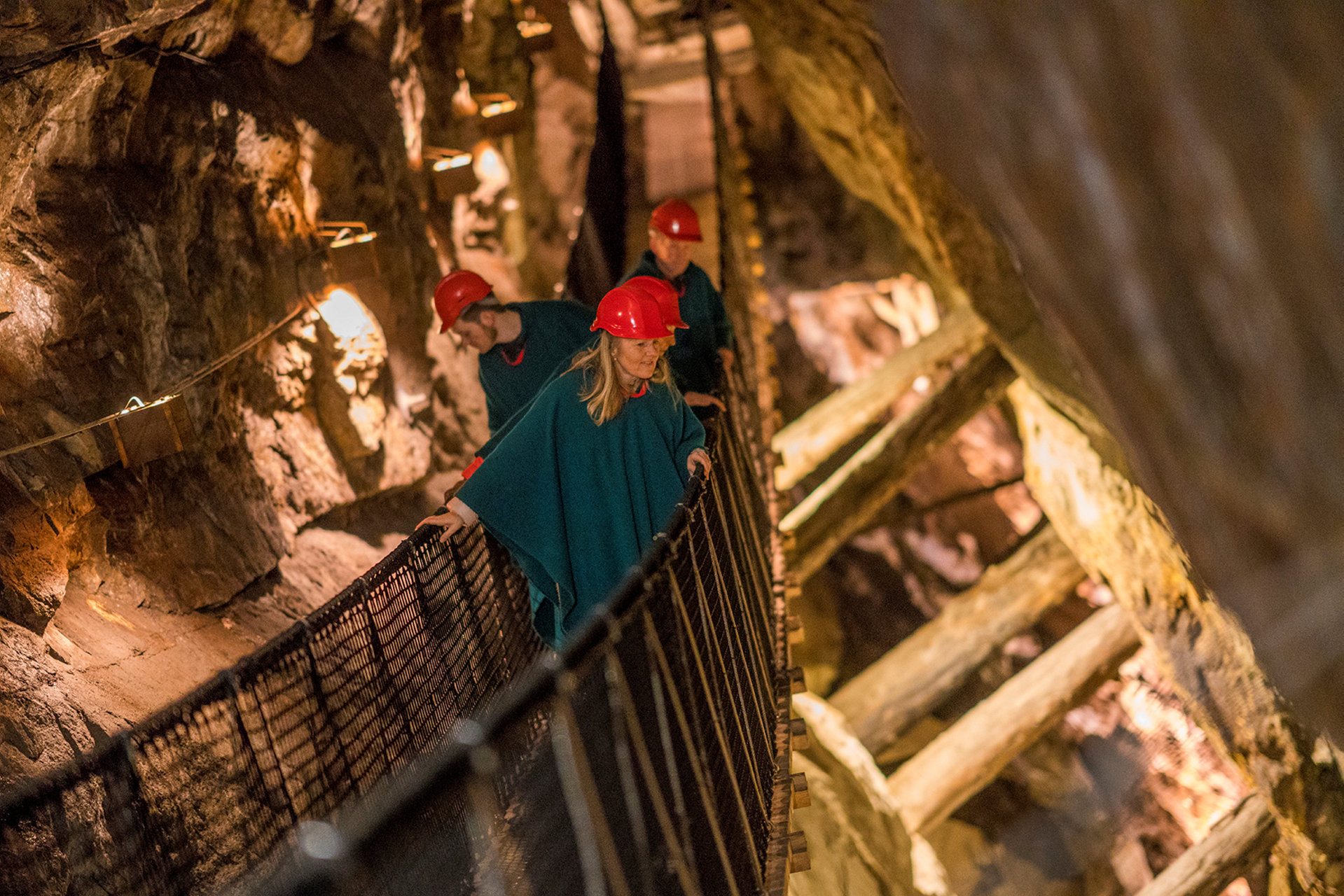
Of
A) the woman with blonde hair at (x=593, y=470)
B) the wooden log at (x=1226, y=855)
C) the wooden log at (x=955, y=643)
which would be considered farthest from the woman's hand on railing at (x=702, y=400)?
the wooden log at (x=1226, y=855)

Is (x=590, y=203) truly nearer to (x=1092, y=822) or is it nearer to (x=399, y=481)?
(x=399, y=481)

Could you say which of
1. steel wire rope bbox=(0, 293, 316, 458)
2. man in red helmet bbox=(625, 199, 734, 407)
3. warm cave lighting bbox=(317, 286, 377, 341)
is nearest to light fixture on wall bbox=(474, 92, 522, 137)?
warm cave lighting bbox=(317, 286, 377, 341)

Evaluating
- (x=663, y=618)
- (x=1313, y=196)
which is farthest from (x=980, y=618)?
(x=1313, y=196)

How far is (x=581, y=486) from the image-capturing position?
263cm

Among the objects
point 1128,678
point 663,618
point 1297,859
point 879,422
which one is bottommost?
point 1128,678

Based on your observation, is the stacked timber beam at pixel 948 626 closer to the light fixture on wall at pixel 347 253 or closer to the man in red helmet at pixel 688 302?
the man in red helmet at pixel 688 302

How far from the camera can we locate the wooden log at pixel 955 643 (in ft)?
18.0

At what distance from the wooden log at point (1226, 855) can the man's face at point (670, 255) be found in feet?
13.2

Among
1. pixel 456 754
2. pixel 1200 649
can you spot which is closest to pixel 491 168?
pixel 1200 649

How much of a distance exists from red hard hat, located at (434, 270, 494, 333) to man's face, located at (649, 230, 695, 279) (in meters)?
0.72

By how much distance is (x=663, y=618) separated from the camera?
74.5 inches

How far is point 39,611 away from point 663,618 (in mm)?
2025

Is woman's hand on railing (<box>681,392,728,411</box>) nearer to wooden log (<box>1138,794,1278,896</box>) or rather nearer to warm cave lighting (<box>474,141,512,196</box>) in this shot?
wooden log (<box>1138,794,1278,896</box>)

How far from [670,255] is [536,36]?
4030 millimetres
